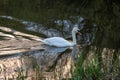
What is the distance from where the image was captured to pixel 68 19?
18.3m

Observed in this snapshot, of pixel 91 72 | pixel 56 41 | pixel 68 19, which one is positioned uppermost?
pixel 68 19

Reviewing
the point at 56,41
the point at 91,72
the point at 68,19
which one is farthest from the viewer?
the point at 68,19

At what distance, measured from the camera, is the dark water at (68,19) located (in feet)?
48.5

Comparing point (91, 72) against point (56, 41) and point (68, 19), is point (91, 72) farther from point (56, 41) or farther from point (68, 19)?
point (68, 19)

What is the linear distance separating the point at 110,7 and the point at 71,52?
453 inches

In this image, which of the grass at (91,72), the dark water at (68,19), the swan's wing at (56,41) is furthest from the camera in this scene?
the dark water at (68,19)

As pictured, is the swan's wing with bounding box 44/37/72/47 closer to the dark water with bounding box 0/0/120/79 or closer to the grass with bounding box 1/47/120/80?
the dark water with bounding box 0/0/120/79

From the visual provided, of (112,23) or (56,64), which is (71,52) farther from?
(112,23)

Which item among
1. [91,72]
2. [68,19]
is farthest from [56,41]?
[91,72]

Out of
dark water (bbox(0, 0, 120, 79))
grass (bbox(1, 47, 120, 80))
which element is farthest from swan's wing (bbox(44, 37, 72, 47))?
grass (bbox(1, 47, 120, 80))

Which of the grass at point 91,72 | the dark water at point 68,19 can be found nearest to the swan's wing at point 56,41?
the dark water at point 68,19

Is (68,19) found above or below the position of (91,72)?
above

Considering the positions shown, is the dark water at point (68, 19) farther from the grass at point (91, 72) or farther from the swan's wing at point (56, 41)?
the grass at point (91, 72)

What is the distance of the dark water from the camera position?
1480 cm
